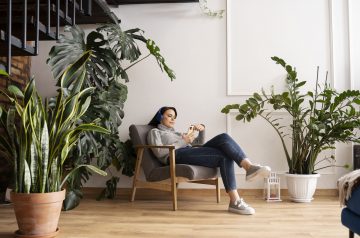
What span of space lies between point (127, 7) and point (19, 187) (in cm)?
266

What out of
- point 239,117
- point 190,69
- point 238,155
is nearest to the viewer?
point 238,155

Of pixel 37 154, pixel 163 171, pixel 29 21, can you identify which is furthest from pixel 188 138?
pixel 29 21

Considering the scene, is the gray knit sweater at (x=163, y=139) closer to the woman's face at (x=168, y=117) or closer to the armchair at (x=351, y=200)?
the woman's face at (x=168, y=117)

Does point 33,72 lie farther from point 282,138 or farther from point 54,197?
point 282,138

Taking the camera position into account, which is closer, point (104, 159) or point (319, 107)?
point (104, 159)

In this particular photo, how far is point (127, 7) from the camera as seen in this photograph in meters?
4.21

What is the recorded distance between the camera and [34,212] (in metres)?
2.19

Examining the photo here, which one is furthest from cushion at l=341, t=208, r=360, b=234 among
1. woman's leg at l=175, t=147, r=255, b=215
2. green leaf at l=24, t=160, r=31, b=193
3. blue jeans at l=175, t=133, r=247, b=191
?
green leaf at l=24, t=160, r=31, b=193

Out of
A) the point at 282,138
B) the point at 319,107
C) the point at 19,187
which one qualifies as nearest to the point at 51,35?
the point at 19,187

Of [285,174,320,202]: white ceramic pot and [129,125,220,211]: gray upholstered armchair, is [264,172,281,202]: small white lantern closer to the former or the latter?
[285,174,320,202]: white ceramic pot

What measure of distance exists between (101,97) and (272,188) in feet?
6.71

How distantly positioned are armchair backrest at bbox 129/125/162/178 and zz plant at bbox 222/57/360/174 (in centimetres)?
87

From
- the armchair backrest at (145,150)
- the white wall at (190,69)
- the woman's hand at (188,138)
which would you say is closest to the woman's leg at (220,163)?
the woman's hand at (188,138)

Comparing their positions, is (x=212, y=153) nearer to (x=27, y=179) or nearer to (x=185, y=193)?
(x=185, y=193)
